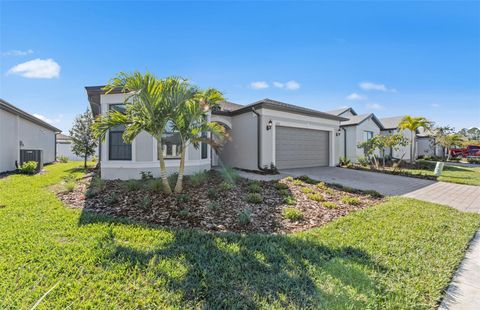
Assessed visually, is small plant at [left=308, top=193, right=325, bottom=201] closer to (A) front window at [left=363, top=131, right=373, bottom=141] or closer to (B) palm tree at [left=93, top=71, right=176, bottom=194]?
(B) palm tree at [left=93, top=71, right=176, bottom=194]

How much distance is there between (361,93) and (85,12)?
1929 cm

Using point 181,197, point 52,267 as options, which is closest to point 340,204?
point 181,197

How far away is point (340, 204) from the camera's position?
6.40 metres

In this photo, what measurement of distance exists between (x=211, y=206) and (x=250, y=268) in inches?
103

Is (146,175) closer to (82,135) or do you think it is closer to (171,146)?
(171,146)

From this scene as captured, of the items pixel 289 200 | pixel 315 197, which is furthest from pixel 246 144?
pixel 289 200

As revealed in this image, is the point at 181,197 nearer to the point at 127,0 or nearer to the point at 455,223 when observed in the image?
the point at 455,223

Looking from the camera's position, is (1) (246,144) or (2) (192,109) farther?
(1) (246,144)

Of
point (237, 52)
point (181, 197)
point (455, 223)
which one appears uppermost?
point (237, 52)

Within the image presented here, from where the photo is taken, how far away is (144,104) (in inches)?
220

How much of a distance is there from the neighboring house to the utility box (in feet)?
0.97

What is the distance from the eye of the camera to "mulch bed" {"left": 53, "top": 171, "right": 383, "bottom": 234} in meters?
4.66

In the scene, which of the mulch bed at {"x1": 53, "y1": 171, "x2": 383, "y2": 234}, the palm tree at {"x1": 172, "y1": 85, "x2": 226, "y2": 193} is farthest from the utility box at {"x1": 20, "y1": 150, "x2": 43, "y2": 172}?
the palm tree at {"x1": 172, "y1": 85, "x2": 226, "y2": 193}

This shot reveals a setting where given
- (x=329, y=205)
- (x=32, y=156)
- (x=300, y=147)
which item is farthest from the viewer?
(x=32, y=156)
